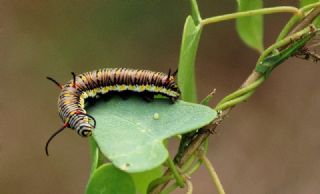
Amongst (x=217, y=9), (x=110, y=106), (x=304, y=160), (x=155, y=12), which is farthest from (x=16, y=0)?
(x=110, y=106)

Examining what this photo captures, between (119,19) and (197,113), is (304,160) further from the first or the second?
(197,113)

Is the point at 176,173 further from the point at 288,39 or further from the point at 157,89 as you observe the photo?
the point at 288,39

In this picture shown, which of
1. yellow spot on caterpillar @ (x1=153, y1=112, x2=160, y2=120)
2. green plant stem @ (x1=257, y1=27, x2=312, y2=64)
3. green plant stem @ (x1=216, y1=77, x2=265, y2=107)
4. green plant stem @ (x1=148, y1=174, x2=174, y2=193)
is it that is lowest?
green plant stem @ (x1=148, y1=174, x2=174, y2=193)

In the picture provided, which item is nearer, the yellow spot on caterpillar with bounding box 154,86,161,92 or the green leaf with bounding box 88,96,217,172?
the green leaf with bounding box 88,96,217,172

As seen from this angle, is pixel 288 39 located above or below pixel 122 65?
above

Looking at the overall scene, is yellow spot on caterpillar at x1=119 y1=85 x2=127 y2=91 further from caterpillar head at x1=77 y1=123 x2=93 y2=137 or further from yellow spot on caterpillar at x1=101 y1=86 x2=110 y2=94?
caterpillar head at x1=77 y1=123 x2=93 y2=137

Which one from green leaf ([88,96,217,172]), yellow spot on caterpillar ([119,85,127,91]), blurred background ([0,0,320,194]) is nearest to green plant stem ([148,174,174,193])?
green leaf ([88,96,217,172])

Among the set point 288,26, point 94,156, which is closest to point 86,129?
point 94,156
